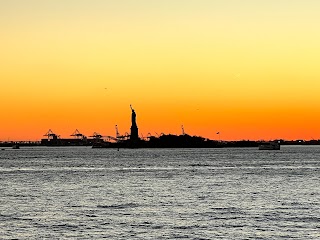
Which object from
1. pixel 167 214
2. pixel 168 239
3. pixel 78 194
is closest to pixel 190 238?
pixel 168 239

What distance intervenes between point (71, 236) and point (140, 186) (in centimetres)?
4787

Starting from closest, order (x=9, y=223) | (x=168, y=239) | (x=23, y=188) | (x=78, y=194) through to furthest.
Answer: (x=168, y=239)
(x=9, y=223)
(x=78, y=194)
(x=23, y=188)

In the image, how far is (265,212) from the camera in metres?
59.1

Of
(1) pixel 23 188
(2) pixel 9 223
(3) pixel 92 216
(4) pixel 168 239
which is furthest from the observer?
(1) pixel 23 188

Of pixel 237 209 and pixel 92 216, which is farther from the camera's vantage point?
pixel 237 209

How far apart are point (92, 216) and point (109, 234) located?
987 centimetres

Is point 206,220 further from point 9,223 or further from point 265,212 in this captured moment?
point 9,223

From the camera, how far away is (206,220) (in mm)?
53156

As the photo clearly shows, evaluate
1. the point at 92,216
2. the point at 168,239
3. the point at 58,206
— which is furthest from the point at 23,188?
the point at 168,239

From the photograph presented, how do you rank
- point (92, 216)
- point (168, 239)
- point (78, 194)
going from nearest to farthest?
point (168, 239), point (92, 216), point (78, 194)

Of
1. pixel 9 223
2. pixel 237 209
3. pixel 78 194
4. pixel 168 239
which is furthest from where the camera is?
pixel 78 194

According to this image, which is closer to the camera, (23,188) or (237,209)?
(237,209)

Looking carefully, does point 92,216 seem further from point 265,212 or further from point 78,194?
point 78,194

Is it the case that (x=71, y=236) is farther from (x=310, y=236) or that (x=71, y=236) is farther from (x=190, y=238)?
(x=310, y=236)
